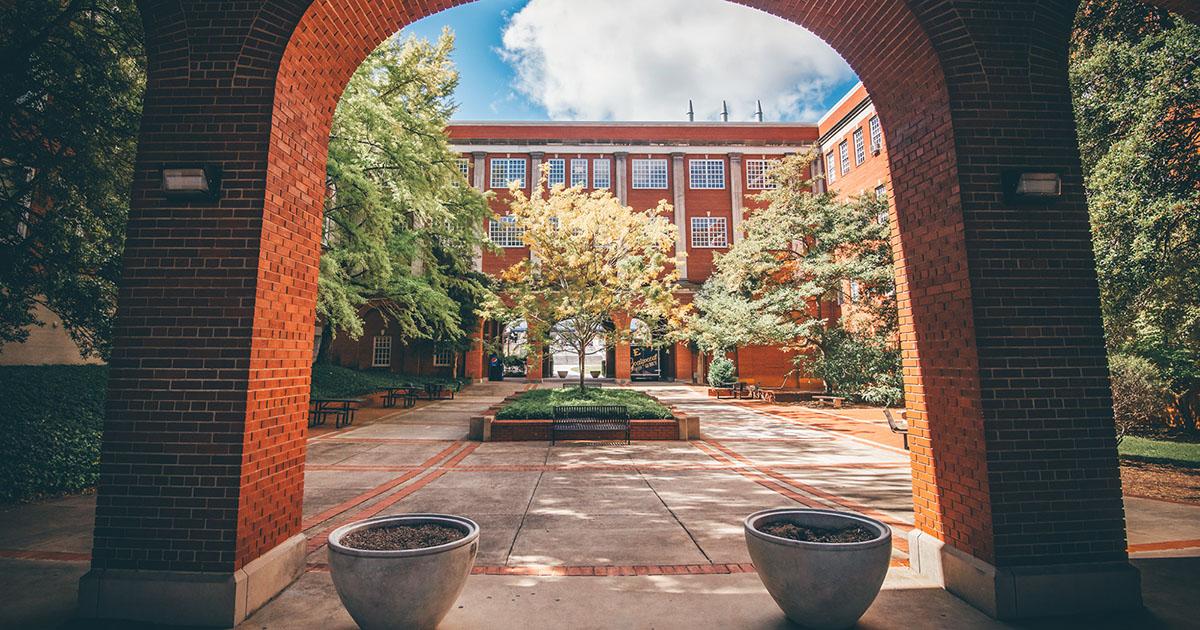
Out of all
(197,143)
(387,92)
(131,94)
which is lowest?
(197,143)

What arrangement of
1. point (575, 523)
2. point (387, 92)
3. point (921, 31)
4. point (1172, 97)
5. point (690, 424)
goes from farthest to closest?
point (387, 92), point (690, 424), point (1172, 97), point (575, 523), point (921, 31)

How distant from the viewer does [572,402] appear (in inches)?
499

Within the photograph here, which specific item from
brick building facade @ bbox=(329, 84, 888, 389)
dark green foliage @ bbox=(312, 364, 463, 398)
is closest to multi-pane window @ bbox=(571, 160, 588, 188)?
brick building facade @ bbox=(329, 84, 888, 389)

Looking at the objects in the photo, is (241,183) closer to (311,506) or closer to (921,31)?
(311,506)

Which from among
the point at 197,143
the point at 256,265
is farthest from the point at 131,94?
the point at 256,265

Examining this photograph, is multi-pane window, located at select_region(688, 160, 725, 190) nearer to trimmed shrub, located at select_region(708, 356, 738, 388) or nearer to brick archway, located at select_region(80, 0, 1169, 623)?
trimmed shrub, located at select_region(708, 356, 738, 388)

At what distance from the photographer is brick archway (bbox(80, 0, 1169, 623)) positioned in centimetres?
343

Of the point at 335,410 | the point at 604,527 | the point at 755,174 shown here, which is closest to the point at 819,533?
the point at 604,527

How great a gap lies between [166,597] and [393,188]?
11408 mm

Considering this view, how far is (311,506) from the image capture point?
20.0ft

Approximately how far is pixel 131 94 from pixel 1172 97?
52.3ft

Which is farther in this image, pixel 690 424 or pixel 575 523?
pixel 690 424

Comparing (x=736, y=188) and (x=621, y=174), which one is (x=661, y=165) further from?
(x=736, y=188)

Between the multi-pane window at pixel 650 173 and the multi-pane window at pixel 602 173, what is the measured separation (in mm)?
1758
